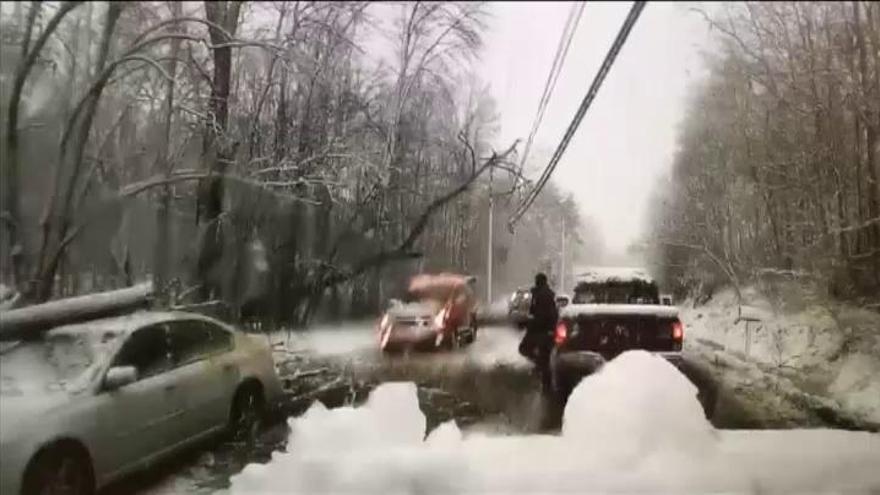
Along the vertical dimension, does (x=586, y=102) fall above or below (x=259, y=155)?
above

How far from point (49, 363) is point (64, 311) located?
10cm

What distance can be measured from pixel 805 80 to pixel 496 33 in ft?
1.94

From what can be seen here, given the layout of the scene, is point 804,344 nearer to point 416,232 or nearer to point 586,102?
point 586,102

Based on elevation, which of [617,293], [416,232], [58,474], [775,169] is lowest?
[58,474]

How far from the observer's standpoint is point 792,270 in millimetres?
1808

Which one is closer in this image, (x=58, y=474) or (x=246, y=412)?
(x=58, y=474)

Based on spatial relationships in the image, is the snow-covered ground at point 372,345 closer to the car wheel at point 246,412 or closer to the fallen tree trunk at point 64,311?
the car wheel at point 246,412

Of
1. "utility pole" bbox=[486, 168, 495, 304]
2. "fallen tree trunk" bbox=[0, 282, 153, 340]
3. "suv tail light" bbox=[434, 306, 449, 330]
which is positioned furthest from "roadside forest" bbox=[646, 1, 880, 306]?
"fallen tree trunk" bbox=[0, 282, 153, 340]

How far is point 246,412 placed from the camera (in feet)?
6.03

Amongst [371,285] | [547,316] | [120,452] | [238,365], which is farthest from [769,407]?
[120,452]

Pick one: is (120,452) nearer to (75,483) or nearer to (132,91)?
(75,483)

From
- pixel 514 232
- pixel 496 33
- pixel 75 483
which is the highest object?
pixel 496 33

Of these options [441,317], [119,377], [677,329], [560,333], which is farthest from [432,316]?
[119,377]

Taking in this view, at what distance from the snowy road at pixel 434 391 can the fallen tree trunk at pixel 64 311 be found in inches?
11.7
